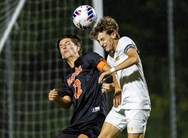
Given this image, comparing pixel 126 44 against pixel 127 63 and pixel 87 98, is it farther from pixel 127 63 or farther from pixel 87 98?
pixel 87 98

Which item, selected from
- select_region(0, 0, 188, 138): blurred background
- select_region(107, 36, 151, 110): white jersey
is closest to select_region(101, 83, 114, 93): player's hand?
select_region(107, 36, 151, 110): white jersey

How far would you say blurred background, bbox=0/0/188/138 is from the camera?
40.5ft

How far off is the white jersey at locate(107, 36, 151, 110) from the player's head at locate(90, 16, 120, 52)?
9 centimetres

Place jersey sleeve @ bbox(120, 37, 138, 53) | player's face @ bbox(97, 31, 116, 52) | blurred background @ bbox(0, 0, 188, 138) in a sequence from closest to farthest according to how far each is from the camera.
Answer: jersey sleeve @ bbox(120, 37, 138, 53)
player's face @ bbox(97, 31, 116, 52)
blurred background @ bbox(0, 0, 188, 138)

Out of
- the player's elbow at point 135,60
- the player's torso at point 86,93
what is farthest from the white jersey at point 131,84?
the player's torso at point 86,93

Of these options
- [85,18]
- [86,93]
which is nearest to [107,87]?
[86,93]

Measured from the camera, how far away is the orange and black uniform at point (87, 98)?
20.0ft

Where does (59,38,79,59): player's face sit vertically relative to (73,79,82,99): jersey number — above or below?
above

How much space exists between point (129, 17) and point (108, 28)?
967 centimetres

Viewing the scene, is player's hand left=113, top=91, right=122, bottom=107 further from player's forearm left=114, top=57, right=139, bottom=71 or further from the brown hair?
the brown hair

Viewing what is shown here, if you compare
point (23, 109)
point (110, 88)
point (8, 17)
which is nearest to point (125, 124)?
point (110, 88)

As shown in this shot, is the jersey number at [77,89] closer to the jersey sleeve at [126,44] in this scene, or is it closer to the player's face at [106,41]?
the player's face at [106,41]

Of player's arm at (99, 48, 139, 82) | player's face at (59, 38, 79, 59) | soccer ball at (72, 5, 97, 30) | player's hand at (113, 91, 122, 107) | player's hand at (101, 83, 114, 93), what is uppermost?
soccer ball at (72, 5, 97, 30)

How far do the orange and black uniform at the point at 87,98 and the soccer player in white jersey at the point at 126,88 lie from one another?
0.16 metres
